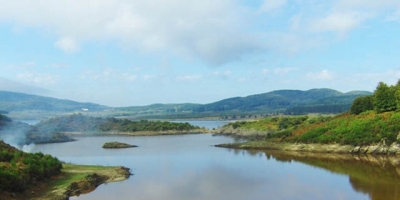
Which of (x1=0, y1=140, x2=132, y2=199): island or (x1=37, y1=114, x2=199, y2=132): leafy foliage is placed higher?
Answer: (x1=37, y1=114, x2=199, y2=132): leafy foliage

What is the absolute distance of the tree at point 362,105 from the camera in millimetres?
58500

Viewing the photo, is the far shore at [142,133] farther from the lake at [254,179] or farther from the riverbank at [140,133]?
the lake at [254,179]

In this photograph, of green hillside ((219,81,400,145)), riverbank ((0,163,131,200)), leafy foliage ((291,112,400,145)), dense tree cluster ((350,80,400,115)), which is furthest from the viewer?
dense tree cluster ((350,80,400,115))

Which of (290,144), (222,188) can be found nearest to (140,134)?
(290,144)

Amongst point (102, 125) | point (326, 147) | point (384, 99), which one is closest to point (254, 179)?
point (326, 147)

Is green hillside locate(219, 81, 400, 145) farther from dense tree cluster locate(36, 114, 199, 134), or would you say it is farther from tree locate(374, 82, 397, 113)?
dense tree cluster locate(36, 114, 199, 134)

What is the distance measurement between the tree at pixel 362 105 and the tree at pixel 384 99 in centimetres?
220

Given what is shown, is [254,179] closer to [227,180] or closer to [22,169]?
[227,180]

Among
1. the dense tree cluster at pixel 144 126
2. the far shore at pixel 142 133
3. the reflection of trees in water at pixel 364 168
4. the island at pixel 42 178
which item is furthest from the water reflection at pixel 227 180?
the dense tree cluster at pixel 144 126

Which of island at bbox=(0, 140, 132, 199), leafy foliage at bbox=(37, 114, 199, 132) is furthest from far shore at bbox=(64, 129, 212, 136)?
island at bbox=(0, 140, 132, 199)

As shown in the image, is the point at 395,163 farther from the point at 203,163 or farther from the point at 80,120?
the point at 80,120

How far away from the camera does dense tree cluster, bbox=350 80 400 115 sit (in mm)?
53906

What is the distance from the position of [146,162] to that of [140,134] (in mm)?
56345

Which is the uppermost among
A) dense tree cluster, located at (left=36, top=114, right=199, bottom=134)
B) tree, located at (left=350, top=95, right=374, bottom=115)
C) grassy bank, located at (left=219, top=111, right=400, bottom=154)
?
tree, located at (left=350, top=95, right=374, bottom=115)
